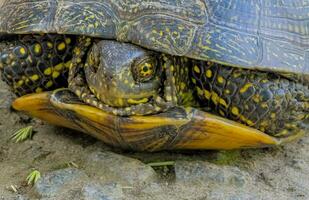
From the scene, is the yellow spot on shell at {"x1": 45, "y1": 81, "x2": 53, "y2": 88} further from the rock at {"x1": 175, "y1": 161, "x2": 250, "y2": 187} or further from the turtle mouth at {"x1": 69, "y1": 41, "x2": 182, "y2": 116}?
the rock at {"x1": 175, "y1": 161, "x2": 250, "y2": 187}

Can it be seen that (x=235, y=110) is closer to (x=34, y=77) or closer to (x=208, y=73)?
(x=208, y=73)

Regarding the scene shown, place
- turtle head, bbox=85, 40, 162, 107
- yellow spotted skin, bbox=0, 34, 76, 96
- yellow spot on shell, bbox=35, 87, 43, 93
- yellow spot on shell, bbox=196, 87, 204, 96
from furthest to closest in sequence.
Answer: yellow spot on shell, bbox=35, 87, 43, 93, yellow spotted skin, bbox=0, 34, 76, 96, yellow spot on shell, bbox=196, 87, 204, 96, turtle head, bbox=85, 40, 162, 107

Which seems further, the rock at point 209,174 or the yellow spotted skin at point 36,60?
the yellow spotted skin at point 36,60

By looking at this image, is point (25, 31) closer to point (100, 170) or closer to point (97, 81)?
point (97, 81)

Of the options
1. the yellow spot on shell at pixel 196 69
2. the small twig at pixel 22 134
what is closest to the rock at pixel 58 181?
the small twig at pixel 22 134

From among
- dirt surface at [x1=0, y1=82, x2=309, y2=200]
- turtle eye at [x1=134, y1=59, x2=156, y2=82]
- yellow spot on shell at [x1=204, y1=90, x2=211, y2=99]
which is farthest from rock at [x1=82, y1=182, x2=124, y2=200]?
yellow spot on shell at [x1=204, y1=90, x2=211, y2=99]

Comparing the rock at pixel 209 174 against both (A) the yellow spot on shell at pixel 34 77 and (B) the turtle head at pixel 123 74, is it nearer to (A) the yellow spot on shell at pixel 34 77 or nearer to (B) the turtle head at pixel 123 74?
(B) the turtle head at pixel 123 74
